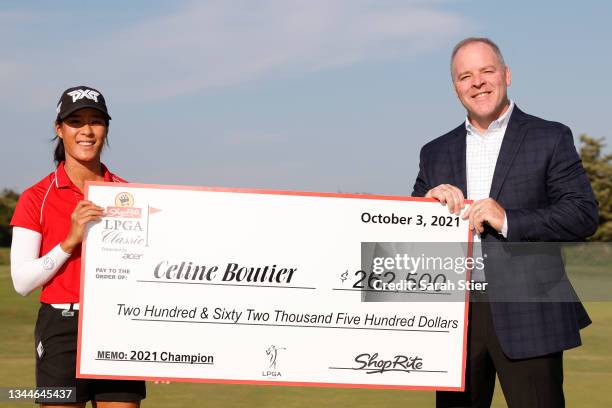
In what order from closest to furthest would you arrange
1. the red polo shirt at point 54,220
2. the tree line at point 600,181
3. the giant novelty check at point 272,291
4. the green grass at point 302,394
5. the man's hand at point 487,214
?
the man's hand at point 487,214 < the red polo shirt at point 54,220 < the giant novelty check at point 272,291 < the green grass at point 302,394 < the tree line at point 600,181

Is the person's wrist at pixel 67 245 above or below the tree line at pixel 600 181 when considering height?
below

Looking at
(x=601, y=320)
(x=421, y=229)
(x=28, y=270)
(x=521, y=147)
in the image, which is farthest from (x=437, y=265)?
(x=601, y=320)

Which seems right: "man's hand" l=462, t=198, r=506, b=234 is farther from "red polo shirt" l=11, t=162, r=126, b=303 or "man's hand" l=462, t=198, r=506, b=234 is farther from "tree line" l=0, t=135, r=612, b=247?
"tree line" l=0, t=135, r=612, b=247

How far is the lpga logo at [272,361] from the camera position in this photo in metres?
4.54

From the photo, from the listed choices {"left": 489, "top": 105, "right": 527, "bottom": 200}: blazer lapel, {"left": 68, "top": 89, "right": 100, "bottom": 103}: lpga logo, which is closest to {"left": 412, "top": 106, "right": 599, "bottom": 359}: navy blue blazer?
{"left": 489, "top": 105, "right": 527, "bottom": 200}: blazer lapel

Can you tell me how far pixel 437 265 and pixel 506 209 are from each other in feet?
1.67

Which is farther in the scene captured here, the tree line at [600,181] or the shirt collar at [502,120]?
the tree line at [600,181]

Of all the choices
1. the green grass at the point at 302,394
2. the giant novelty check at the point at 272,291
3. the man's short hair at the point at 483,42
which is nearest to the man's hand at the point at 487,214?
the giant novelty check at the point at 272,291

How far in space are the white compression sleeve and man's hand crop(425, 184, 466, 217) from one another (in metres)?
2.00

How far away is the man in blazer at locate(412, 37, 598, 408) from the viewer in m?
4.29

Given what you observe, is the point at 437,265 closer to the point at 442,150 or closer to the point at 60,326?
the point at 442,150

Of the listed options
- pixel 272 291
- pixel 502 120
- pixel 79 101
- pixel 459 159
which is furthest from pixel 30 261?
pixel 502 120

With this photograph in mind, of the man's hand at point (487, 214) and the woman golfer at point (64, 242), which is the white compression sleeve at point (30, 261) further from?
the man's hand at point (487, 214)

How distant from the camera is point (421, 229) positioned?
450 cm
